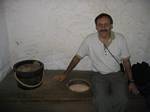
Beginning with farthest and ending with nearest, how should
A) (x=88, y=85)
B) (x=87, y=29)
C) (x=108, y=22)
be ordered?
(x=87, y=29)
(x=88, y=85)
(x=108, y=22)

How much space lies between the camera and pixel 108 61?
3246mm

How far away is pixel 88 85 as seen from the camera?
3498mm

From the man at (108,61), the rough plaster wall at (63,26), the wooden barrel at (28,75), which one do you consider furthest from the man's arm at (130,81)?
the wooden barrel at (28,75)

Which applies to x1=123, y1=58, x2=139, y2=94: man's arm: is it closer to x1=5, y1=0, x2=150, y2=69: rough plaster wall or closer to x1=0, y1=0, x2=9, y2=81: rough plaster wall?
x1=5, y1=0, x2=150, y2=69: rough plaster wall

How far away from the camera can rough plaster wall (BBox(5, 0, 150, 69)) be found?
362cm

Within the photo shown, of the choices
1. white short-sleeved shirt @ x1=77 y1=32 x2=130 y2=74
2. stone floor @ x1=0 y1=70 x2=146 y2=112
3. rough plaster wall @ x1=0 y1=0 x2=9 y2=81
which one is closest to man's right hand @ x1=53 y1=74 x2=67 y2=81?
stone floor @ x1=0 y1=70 x2=146 y2=112

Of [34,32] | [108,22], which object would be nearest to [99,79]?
[108,22]

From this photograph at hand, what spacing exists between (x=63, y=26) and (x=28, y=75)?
1.01 meters

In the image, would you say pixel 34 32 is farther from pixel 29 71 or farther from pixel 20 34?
pixel 29 71

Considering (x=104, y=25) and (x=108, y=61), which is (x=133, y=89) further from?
(x=104, y=25)

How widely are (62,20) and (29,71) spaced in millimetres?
997

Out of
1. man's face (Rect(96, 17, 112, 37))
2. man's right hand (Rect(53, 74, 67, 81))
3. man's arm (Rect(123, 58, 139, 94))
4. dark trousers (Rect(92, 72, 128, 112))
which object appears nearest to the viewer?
dark trousers (Rect(92, 72, 128, 112))

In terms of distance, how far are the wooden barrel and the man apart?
0.50 m

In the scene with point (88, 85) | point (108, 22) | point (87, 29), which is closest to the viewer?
point (108, 22)
